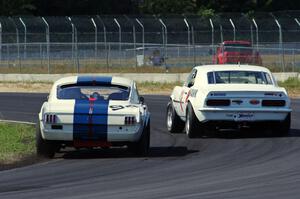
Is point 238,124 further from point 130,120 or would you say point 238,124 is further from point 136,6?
point 136,6

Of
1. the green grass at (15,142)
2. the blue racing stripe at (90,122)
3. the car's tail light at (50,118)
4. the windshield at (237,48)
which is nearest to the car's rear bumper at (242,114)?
the blue racing stripe at (90,122)

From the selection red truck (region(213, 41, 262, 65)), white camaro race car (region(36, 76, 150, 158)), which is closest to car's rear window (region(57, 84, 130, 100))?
white camaro race car (region(36, 76, 150, 158))

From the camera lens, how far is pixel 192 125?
1848cm

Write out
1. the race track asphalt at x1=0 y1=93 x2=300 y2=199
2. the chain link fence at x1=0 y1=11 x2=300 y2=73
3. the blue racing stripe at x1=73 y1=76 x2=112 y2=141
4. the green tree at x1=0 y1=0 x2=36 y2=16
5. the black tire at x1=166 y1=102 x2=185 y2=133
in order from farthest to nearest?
the green tree at x1=0 y1=0 x2=36 y2=16, the chain link fence at x1=0 y1=11 x2=300 y2=73, the black tire at x1=166 y1=102 x2=185 y2=133, the blue racing stripe at x1=73 y1=76 x2=112 y2=141, the race track asphalt at x1=0 y1=93 x2=300 y2=199

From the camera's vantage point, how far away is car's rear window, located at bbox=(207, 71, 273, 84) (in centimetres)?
1917

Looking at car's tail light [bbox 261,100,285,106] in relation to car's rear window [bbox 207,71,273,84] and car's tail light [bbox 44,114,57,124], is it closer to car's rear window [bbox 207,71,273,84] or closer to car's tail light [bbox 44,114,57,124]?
car's rear window [bbox 207,71,273,84]

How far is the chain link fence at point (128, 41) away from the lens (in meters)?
46.6

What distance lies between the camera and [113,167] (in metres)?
14.3

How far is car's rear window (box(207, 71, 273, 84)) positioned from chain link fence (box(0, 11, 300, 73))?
2475 centimetres

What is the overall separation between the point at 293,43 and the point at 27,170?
1452 inches

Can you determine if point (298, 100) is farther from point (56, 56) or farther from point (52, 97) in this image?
point (56, 56)

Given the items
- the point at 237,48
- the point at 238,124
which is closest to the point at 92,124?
the point at 238,124

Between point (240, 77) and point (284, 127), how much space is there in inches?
59.1

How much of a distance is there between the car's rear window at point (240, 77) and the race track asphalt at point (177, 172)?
3.53 feet
